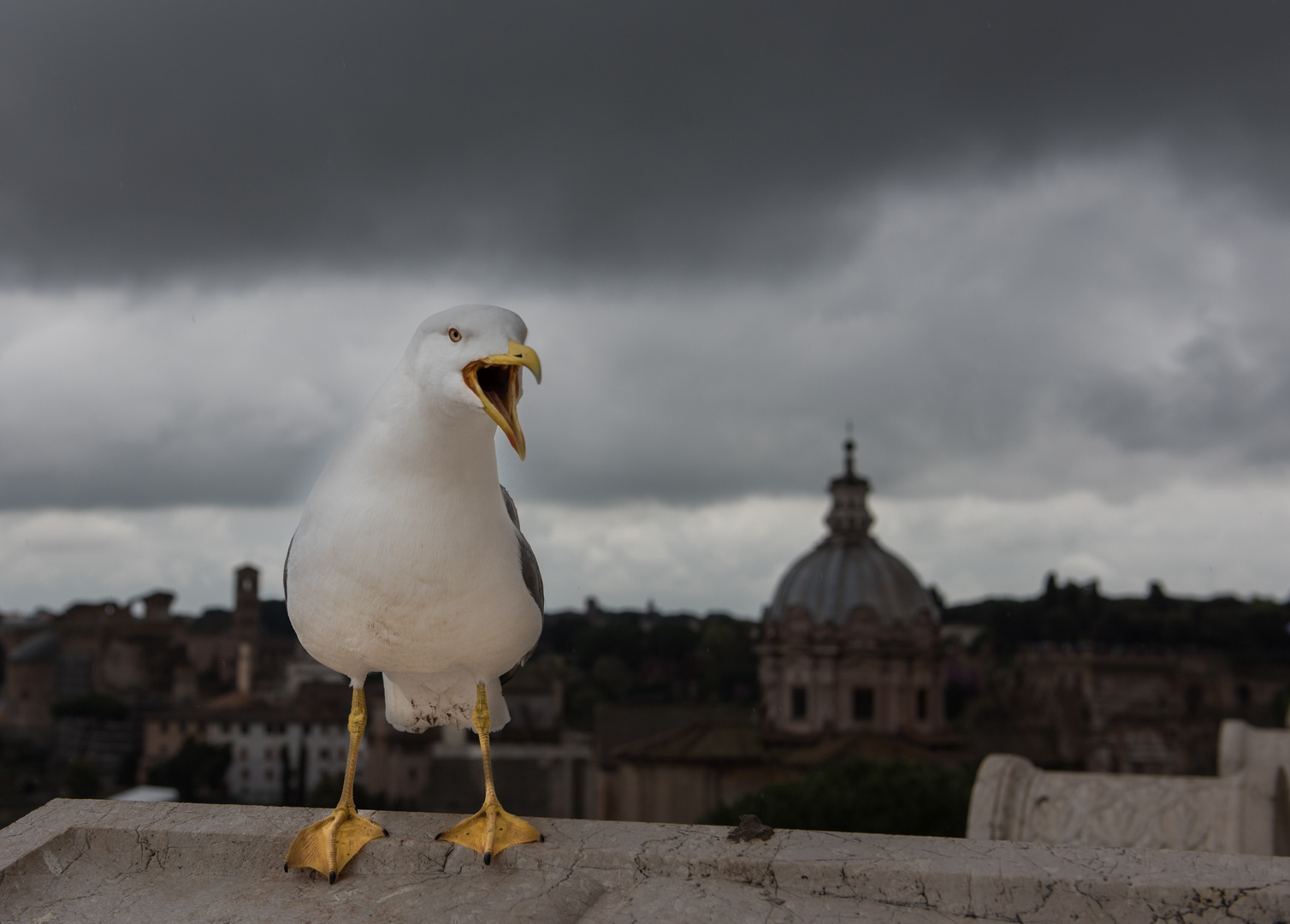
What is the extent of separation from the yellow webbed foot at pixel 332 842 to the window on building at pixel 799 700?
3565 centimetres

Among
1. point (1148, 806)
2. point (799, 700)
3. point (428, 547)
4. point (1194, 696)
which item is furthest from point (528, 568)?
point (1194, 696)

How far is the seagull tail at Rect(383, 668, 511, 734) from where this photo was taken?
392 centimetres

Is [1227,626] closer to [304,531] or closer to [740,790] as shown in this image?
[740,790]

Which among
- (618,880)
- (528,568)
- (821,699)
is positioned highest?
(528,568)

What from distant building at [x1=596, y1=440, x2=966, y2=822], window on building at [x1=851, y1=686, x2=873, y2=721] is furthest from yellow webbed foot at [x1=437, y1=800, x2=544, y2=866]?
window on building at [x1=851, y1=686, x2=873, y2=721]

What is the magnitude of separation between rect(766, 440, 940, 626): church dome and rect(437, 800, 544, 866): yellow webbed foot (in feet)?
116

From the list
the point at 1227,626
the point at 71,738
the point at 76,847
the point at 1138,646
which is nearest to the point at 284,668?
the point at 71,738

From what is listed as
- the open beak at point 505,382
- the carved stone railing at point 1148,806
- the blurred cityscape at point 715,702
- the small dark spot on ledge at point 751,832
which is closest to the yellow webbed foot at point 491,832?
the small dark spot on ledge at point 751,832

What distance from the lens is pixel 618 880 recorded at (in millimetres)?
3592

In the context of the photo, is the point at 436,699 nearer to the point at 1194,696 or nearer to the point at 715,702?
the point at 715,702

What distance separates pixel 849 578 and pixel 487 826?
36334mm

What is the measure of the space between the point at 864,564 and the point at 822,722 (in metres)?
5.75

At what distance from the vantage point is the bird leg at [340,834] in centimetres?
371

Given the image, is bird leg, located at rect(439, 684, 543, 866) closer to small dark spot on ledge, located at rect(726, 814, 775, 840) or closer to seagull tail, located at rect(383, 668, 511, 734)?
seagull tail, located at rect(383, 668, 511, 734)
